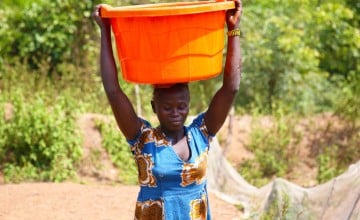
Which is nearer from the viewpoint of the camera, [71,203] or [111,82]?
[111,82]

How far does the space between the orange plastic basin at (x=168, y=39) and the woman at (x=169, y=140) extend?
90 millimetres

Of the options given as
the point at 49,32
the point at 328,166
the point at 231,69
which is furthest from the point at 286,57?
the point at 231,69

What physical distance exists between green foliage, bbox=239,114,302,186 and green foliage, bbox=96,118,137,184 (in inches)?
44.6

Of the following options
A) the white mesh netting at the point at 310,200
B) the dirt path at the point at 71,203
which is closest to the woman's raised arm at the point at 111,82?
the white mesh netting at the point at 310,200

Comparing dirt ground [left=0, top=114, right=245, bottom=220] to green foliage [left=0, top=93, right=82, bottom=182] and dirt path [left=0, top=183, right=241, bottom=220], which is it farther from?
green foliage [left=0, top=93, right=82, bottom=182]

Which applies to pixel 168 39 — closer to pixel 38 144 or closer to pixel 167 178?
pixel 167 178

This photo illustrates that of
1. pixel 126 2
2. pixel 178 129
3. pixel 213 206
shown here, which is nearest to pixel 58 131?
pixel 213 206

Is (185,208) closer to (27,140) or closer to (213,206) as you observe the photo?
(213,206)

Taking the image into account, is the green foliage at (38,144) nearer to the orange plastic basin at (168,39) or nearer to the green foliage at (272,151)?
the green foliage at (272,151)

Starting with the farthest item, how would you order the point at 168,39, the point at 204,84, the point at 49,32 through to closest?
1. the point at 204,84
2. the point at 49,32
3. the point at 168,39

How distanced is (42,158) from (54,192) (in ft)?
4.10

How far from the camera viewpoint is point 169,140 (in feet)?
10.3

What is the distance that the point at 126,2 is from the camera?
8953mm

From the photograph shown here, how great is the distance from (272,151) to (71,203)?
285 centimetres
